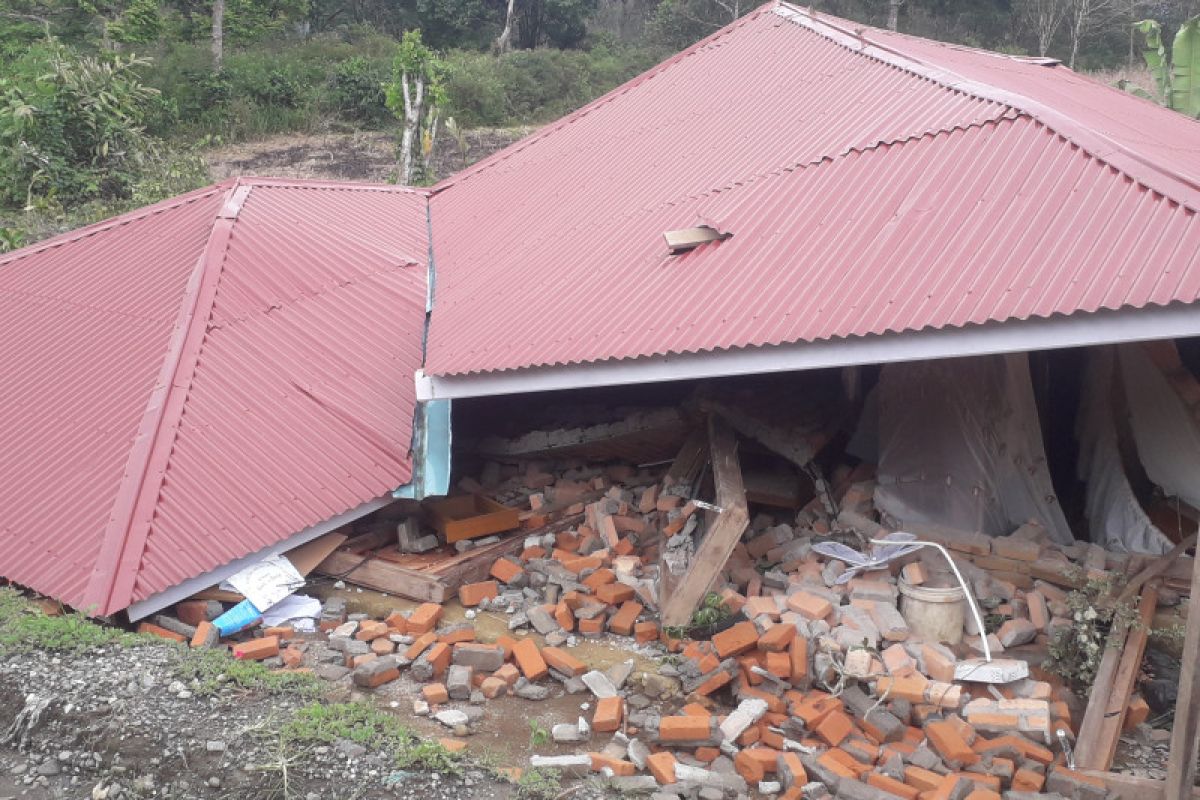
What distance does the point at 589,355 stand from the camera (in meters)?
7.08

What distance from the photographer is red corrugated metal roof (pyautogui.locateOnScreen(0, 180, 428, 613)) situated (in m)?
6.97

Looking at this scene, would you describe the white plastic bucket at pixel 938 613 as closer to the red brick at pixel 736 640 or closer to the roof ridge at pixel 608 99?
the red brick at pixel 736 640

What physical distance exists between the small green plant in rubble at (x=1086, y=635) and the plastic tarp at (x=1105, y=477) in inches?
48.6

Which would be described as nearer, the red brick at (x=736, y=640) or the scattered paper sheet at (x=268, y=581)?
the red brick at (x=736, y=640)

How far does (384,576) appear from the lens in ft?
24.6

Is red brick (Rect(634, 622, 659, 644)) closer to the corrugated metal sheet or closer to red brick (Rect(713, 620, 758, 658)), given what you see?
red brick (Rect(713, 620, 758, 658))

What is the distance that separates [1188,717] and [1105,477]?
3.68 m

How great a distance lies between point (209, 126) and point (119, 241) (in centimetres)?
1383

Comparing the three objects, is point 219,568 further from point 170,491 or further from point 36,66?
point 36,66

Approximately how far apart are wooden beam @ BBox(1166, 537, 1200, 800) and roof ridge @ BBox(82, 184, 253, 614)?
5.91 m

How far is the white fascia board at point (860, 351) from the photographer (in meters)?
5.19

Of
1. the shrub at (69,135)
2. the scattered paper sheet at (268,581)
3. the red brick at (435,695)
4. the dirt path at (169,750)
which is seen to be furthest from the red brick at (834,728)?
the shrub at (69,135)

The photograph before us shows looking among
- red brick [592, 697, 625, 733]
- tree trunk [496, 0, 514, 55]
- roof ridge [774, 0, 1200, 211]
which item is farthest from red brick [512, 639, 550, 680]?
tree trunk [496, 0, 514, 55]

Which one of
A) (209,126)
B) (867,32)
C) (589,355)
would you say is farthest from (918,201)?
(209,126)
